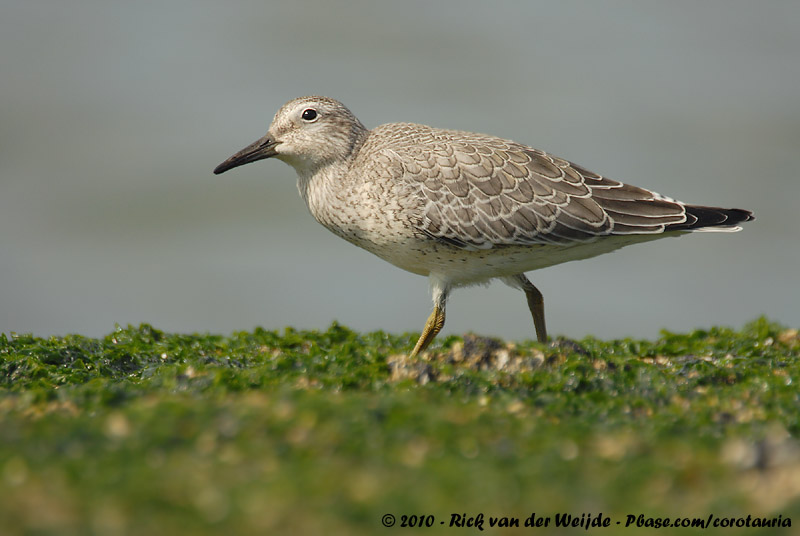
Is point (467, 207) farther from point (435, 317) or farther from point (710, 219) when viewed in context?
point (710, 219)

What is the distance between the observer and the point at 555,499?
3777 mm

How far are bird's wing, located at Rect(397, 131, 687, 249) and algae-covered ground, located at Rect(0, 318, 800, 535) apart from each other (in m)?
1.88

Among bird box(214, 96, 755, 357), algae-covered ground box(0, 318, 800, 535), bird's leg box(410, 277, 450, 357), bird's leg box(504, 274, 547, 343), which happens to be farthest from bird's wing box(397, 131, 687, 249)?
algae-covered ground box(0, 318, 800, 535)

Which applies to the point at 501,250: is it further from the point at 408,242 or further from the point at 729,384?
the point at 729,384

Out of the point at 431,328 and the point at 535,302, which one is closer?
the point at 431,328

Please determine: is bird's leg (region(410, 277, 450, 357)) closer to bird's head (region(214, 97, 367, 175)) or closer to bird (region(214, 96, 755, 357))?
bird (region(214, 96, 755, 357))

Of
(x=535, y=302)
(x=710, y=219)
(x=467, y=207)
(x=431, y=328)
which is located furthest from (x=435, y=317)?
(x=710, y=219)

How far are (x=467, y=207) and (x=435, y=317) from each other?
1.09m

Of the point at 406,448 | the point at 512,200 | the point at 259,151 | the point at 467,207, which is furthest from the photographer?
the point at 259,151

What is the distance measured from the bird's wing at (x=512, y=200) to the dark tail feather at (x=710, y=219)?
63 mm

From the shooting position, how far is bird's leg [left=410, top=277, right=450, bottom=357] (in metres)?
8.53

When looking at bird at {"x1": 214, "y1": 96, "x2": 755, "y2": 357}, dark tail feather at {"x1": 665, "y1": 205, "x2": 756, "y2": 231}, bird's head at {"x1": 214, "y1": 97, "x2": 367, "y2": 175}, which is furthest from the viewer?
bird's head at {"x1": 214, "y1": 97, "x2": 367, "y2": 175}

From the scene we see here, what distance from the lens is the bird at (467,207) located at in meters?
8.52

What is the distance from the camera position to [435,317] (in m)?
8.71
